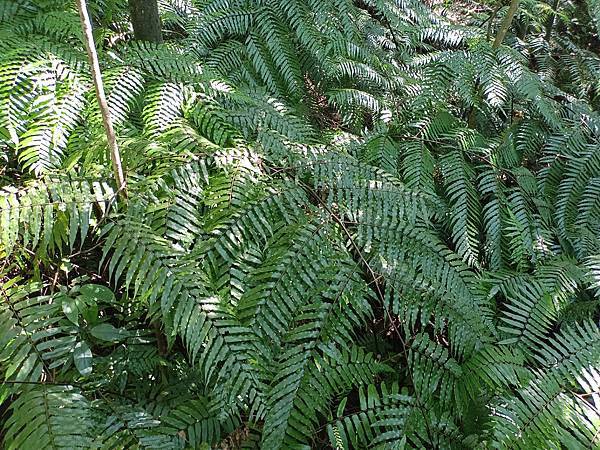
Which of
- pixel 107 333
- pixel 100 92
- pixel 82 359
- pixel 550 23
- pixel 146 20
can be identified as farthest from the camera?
pixel 550 23

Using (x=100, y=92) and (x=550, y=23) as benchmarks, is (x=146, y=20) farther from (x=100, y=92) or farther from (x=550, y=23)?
(x=550, y=23)

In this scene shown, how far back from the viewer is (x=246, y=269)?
1.84 meters

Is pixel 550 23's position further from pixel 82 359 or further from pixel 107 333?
pixel 82 359

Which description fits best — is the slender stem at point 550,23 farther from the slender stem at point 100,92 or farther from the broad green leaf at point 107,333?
the broad green leaf at point 107,333

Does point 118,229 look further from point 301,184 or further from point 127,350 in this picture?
point 301,184

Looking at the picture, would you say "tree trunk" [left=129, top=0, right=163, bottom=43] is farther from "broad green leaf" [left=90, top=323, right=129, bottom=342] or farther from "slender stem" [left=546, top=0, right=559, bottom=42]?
"slender stem" [left=546, top=0, right=559, bottom=42]

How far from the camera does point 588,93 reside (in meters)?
4.66

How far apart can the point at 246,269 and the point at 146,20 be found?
1.57 meters

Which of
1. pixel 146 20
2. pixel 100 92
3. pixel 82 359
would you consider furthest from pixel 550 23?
pixel 82 359

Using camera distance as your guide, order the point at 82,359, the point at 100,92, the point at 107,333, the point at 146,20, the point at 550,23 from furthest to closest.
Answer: the point at 550,23
the point at 146,20
the point at 107,333
the point at 82,359
the point at 100,92

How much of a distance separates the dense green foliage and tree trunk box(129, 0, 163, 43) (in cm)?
9

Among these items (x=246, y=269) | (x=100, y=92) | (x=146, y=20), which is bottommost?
(x=246, y=269)

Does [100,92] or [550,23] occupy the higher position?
[550,23]

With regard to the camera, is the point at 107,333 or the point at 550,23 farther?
the point at 550,23
